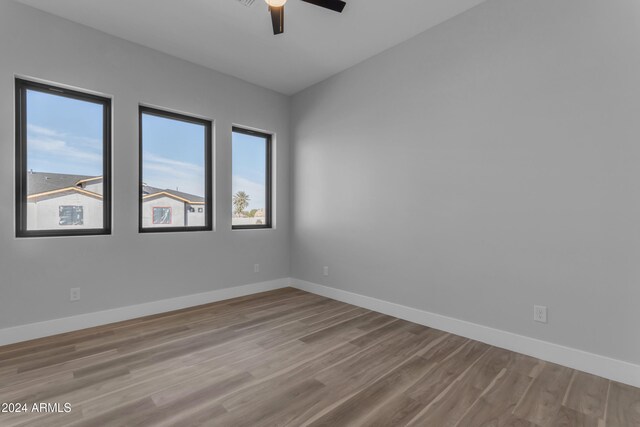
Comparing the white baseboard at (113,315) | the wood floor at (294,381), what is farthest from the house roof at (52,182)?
the wood floor at (294,381)

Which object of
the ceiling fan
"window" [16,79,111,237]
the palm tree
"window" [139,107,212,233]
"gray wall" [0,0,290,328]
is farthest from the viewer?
the palm tree

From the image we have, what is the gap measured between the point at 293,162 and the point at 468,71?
8.39 feet

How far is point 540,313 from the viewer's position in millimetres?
2301

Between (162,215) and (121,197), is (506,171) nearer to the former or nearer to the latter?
(162,215)

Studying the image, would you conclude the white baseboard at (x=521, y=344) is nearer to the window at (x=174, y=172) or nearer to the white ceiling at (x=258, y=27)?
the window at (x=174, y=172)

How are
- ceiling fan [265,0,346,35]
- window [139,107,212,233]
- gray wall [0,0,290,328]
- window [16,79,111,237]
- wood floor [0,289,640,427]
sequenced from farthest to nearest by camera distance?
window [139,107,212,233] → window [16,79,111,237] → gray wall [0,0,290,328] → ceiling fan [265,0,346,35] → wood floor [0,289,640,427]

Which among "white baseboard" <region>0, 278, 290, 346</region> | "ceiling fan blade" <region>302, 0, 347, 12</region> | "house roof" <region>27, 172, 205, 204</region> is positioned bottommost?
"white baseboard" <region>0, 278, 290, 346</region>

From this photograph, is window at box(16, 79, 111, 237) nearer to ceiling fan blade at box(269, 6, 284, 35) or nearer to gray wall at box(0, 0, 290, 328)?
gray wall at box(0, 0, 290, 328)

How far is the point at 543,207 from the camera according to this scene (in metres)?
2.30

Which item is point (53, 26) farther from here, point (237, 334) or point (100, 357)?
point (237, 334)

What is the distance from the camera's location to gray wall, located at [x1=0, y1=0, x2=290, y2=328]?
8.36 feet

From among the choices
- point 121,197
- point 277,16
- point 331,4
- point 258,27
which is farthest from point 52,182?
point 331,4

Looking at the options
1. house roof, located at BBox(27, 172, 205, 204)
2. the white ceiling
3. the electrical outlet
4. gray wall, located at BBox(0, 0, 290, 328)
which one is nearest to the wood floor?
the electrical outlet

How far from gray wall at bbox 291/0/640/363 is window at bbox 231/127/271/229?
1286 mm
